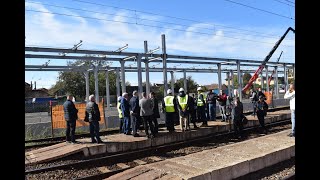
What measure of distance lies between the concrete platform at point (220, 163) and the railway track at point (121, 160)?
1453mm

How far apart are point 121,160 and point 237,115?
554cm

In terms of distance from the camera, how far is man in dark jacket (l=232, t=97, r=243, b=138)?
1279 centimetres

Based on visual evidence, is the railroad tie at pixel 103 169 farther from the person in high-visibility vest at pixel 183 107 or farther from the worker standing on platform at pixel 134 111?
the person in high-visibility vest at pixel 183 107

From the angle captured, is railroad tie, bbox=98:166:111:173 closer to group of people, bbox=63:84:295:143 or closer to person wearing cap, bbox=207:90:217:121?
group of people, bbox=63:84:295:143

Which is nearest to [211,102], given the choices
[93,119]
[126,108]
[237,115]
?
[237,115]

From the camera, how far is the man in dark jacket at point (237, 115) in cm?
1279

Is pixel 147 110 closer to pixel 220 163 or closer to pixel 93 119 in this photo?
pixel 93 119

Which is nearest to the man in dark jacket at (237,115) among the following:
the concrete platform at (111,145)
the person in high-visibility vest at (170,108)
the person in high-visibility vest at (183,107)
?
the concrete platform at (111,145)

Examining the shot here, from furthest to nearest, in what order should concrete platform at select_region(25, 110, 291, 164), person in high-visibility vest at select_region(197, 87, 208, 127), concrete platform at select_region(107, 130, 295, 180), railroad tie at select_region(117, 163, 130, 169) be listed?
person in high-visibility vest at select_region(197, 87, 208, 127) < concrete platform at select_region(25, 110, 291, 164) < railroad tie at select_region(117, 163, 130, 169) < concrete platform at select_region(107, 130, 295, 180)

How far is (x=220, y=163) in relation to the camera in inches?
298

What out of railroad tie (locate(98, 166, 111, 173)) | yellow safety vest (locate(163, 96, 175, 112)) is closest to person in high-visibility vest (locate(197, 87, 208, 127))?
yellow safety vest (locate(163, 96, 175, 112))

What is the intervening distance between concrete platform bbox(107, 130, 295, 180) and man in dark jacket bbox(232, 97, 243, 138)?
3.12 metres
